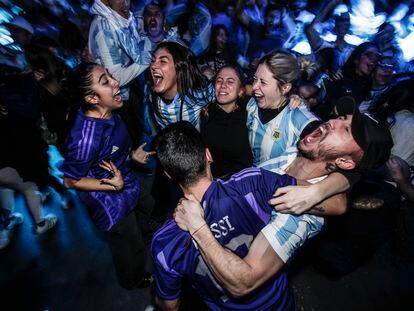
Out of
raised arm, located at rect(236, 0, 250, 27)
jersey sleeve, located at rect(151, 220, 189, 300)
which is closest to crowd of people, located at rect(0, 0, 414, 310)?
jersey sleeve, located at rect(151, 220, 189, 300)

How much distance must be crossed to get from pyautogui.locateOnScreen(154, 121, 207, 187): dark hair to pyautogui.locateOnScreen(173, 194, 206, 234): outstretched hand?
12 cm

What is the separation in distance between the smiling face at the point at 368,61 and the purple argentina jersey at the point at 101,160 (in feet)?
11.6

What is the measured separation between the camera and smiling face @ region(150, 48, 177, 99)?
267 centimetres

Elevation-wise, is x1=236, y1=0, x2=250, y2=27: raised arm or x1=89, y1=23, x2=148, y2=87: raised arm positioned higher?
x1=236, y1=0, x2=250, y2=27: raised arm

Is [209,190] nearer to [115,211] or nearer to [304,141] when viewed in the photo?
[304,141]

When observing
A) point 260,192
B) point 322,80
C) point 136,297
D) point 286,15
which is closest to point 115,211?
point 136,297

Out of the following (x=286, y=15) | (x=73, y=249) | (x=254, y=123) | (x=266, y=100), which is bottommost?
(x=73, y=249)

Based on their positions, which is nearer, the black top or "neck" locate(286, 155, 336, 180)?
"neck" locate(286, 155, 336, 180)

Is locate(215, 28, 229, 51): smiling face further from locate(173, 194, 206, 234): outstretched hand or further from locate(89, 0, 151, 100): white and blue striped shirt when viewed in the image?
locate(173, 194, 206, 234): outstretched hand

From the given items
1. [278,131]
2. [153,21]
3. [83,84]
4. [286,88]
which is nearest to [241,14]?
[153,21]

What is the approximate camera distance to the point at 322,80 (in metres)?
4.01

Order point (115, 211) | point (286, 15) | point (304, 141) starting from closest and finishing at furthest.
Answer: point (304, 141)
point (115, 211)
point (286, 15)

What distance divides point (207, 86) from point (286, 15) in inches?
139

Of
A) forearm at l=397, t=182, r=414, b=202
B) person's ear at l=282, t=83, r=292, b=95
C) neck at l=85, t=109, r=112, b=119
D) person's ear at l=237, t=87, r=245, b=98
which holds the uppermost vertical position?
person's ear at l=282, t=83, r=292, b=95
